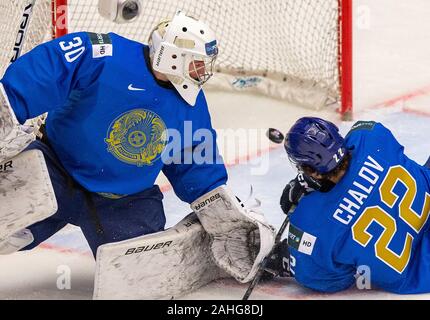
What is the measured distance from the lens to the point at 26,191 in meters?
3.89

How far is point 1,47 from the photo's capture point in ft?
15.7

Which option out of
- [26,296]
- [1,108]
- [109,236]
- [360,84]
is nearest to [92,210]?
[109,236]

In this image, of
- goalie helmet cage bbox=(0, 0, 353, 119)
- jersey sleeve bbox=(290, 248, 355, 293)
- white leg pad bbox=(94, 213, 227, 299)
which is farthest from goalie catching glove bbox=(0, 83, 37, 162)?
goalie helmet cage bbox=(0, 0, 353, 119)

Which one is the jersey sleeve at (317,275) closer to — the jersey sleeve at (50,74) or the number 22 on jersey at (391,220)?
the number 22 on jersey at (391,220)

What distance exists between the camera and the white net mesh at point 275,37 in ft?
18.2

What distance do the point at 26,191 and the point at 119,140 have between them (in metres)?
0.35

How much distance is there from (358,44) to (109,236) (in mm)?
2303

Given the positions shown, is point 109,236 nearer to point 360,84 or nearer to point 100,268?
point 100,268

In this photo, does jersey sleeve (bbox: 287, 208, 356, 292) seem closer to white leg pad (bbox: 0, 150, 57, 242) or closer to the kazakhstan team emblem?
the kazakhstan team emblem

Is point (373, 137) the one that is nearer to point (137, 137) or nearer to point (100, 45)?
point (137, 137)

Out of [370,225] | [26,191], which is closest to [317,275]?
[370,225]

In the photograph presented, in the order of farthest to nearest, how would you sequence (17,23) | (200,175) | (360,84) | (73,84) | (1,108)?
(360,84), (17,23), (200,175), (73,84), (1,108)

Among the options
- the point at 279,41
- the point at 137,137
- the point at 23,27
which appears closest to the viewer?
the point at 137,137

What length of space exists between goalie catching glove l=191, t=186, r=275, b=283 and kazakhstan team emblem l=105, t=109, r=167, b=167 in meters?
0.26
